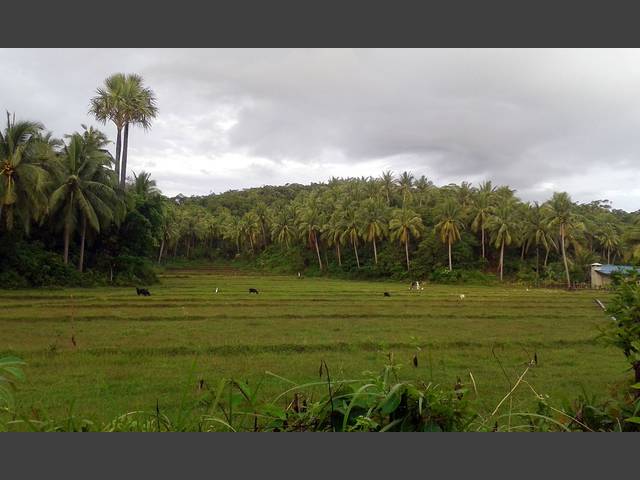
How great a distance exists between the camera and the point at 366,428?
1799 mm

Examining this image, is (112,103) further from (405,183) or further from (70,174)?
(405,183)

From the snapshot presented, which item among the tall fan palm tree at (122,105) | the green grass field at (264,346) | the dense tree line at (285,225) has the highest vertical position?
the tall fan palm tree at (122,105)

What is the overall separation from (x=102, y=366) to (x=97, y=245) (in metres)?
28.8

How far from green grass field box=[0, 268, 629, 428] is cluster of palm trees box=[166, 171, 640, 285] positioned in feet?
79.6

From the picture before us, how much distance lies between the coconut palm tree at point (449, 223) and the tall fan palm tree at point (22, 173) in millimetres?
34496

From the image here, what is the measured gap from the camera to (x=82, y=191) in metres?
29.9

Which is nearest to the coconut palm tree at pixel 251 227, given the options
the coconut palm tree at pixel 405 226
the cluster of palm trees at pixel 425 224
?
the cluster of palm trees at pixel 425 224

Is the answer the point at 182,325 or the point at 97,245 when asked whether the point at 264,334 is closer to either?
the point at 182,325

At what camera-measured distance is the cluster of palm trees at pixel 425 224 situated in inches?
1791

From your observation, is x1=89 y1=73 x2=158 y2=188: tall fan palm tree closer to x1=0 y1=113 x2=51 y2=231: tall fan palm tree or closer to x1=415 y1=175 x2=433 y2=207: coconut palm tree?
→ x1=0 y1=113 x2=51 y2=231: tall fan palm tree

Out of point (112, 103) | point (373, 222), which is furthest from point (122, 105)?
point (373, 222)

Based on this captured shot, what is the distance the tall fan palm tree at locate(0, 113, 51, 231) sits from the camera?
24875 mm

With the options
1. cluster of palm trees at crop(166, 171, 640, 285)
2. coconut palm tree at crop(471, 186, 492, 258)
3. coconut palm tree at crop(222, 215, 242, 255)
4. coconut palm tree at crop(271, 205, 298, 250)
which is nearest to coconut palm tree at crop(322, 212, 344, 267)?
cluster of palm trees at crop(166, 171, 640, 285)

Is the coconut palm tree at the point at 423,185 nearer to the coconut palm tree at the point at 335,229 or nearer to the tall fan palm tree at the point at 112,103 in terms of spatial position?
the coconut palm tree at the point at 335,229
